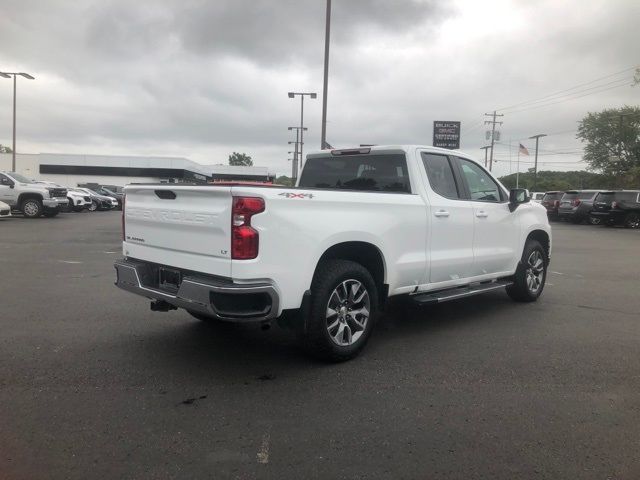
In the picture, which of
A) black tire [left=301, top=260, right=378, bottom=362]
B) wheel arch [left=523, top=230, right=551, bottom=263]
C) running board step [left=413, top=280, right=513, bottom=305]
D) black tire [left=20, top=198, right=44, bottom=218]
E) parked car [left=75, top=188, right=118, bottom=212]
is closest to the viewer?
black tire [left=301, top=260, right=378, bottom=362]

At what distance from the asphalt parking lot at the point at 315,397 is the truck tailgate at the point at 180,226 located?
3.11 ft

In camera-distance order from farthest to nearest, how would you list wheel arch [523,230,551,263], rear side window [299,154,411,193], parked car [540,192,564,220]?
parked car [540,192,564,220] < wheel arch [523,230,551,263] < rear side window [299,154,411,193]

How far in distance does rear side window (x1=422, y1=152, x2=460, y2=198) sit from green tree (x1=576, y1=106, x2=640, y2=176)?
6444 centimetres

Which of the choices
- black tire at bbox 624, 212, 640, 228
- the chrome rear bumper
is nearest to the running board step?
the chrome rear bumper

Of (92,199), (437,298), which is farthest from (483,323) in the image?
(92,199)

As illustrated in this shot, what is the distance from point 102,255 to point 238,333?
23.3ft

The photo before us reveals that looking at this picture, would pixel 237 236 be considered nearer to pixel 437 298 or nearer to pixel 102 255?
pixel 437 298

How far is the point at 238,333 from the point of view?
5551mm

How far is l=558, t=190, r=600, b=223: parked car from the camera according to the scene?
88.1ft

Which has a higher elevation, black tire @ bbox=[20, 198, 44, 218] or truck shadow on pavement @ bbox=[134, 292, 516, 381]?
black tire @ bbox=[20, 198, 44, 218]

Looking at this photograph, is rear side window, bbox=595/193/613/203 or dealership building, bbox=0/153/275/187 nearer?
rear side window, bbox=595/193/613/203

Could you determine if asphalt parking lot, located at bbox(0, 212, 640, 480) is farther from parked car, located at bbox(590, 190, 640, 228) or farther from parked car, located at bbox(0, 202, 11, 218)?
parked car, located at bbox(590, 190, 640, 228)

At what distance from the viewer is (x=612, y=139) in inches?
2596

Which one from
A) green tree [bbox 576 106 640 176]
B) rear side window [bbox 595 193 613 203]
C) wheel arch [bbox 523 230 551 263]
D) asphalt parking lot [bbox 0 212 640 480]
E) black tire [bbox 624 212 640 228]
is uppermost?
green tree [bbox 576 106 640 176]
